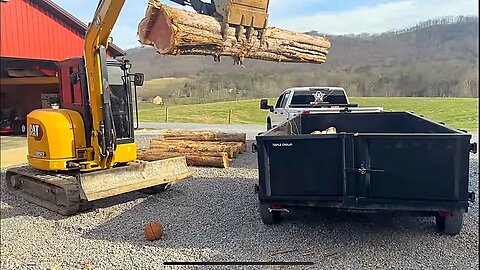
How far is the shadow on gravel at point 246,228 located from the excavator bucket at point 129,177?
1.08ft

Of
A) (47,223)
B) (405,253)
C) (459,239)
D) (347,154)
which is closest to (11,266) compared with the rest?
(47,223)

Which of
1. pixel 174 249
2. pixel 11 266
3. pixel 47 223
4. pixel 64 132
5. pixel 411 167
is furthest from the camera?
pixel 64 132

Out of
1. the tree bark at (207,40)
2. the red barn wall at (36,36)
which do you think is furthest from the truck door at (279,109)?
the red barn wall at (36,36)

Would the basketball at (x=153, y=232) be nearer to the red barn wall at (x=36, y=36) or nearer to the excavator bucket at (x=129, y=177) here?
the excavator bucket at (x=129, y=177)

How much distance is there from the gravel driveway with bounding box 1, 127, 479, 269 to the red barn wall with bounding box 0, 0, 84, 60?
5.13 m

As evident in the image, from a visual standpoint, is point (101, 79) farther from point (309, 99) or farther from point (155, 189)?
point (309, 99)

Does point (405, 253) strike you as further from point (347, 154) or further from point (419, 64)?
point (419, 64)

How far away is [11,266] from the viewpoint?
169 inches

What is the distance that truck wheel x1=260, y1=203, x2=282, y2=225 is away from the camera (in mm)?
4879

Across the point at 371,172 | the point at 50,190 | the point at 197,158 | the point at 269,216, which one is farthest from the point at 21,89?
the point at 371,172

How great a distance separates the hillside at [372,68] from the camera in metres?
1.51

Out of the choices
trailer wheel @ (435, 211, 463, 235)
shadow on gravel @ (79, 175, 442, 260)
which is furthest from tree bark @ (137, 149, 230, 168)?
trailer wheel @ (435, 211, 463, 235)

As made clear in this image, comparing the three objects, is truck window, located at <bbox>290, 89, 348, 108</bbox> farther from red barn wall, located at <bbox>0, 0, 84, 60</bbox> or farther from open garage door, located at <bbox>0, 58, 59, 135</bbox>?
open garage door, located at <bbox>0, 58, 59, 135</bbox>

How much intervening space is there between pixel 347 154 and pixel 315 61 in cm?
110
